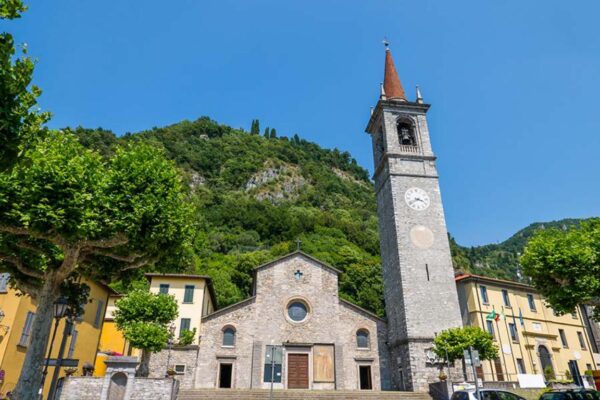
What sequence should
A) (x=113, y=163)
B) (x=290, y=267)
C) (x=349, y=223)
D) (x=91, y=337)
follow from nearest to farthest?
(x=113, y=163) → (x=91, y=337) → (x=290, y=267) → (x=349, y=223)

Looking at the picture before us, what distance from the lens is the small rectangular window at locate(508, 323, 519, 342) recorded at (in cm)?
3036

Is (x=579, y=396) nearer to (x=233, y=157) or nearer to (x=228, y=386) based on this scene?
(x=228, y=386)

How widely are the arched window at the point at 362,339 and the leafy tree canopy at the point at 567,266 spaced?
11742mm

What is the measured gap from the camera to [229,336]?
2583 centimetres

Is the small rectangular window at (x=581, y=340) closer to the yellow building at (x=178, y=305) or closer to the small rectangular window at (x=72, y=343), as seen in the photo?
the yellow building at (x=178, y=305)

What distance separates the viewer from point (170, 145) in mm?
104125

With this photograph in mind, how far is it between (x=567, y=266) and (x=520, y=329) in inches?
643

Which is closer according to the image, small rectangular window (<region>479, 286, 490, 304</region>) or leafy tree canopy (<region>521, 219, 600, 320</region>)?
leafy tree canopy (<region>521, 219, 600, 320</region>)

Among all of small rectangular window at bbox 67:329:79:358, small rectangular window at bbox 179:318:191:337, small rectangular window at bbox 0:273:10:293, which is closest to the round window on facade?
small rectangular window at bbox 179:318:191:337

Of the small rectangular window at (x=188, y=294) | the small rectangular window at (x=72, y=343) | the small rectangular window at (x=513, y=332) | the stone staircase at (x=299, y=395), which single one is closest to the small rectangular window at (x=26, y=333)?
the small rectangular window at (x=72, y=343)

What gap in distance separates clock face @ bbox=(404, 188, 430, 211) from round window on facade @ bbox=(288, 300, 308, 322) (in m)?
10.4

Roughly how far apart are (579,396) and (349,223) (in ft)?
224

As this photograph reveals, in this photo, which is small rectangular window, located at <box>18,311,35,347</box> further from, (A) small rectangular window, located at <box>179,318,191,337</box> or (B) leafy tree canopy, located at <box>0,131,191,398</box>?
(A) small rectangular window, located at <box>179,318,191,337</box>

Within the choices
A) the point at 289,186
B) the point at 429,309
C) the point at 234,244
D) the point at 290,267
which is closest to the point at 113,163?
the point at 290,267
